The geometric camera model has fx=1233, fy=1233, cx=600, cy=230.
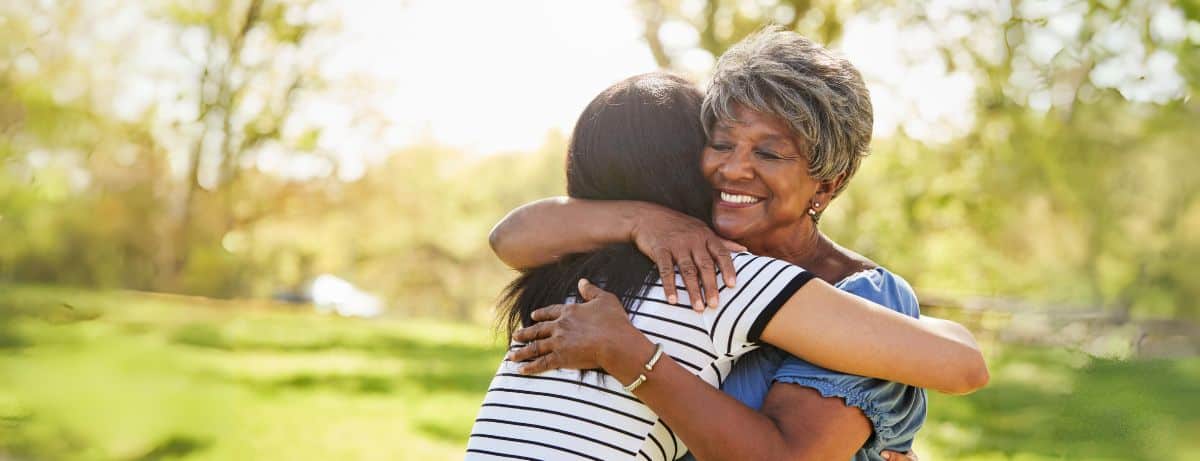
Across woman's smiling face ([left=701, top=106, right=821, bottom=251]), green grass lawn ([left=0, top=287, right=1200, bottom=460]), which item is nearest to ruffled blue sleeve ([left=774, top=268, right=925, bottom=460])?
woman's smiling face ([left=701, top=106, right=821, bottom=251])

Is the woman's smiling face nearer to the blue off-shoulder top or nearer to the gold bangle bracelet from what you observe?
the blue off-shoulder top

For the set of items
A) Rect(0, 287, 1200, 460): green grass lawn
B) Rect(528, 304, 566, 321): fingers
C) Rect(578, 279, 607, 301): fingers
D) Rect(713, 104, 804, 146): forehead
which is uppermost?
Rect(713, 104, 804, 146): forehead

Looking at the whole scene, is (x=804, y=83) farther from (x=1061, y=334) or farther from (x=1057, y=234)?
(x=1057, y=234)

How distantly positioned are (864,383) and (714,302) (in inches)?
11.7

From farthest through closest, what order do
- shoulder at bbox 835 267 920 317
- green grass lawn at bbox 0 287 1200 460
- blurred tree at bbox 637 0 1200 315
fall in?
1. blurred tree at bbox 637 0 1200 315
2. green grass lawn at bbox 0 287 1200 460
3. shoulder at bbox 835 267 920 317

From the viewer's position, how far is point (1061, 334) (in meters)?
12.3

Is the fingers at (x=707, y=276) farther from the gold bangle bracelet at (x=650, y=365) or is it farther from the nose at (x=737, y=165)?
the nose at (x=737, y=165)

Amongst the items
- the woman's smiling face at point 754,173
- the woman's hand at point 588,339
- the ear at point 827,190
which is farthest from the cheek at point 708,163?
the woman's hand at point 588,339

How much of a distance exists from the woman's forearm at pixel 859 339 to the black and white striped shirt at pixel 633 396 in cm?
3

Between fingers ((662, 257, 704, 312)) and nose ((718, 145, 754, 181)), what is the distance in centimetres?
29

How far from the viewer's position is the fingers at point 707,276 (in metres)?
1.98

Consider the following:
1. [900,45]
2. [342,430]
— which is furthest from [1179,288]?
[342,430]

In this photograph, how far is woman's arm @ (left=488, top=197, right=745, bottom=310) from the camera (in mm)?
2006

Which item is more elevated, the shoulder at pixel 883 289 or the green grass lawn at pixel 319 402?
the shoulder at pixel 883 289
